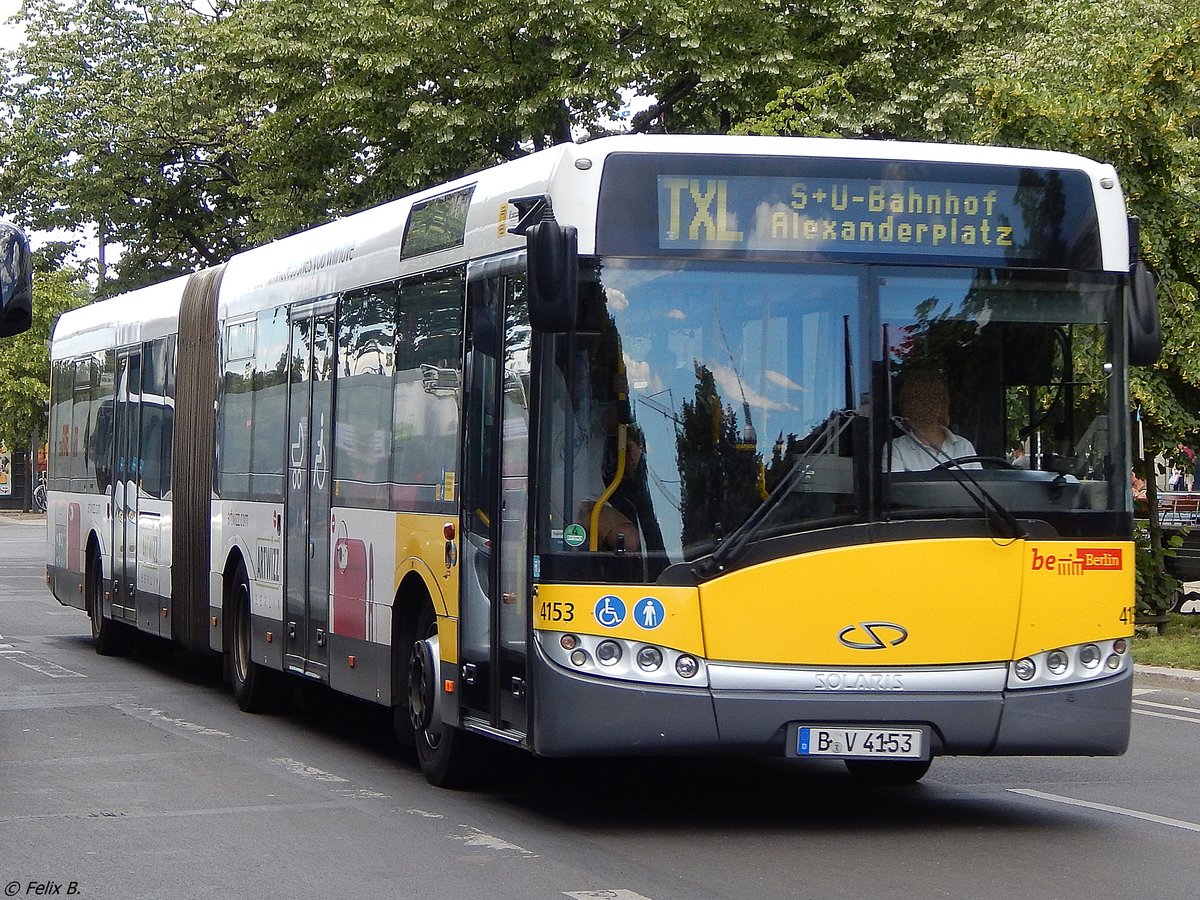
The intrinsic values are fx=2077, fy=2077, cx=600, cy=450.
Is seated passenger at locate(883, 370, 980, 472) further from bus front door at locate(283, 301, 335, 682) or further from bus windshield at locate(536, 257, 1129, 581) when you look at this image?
bus front door at locate(283, 301, 335, 682)

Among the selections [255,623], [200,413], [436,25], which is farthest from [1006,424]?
[436,25]

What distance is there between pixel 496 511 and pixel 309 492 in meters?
3.66

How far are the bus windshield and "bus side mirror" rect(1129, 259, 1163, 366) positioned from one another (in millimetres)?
744

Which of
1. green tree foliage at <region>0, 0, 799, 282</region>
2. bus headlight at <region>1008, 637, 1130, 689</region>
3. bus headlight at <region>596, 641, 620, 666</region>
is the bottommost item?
bus headlight at <region>1008, 637, 1130, 689</region>

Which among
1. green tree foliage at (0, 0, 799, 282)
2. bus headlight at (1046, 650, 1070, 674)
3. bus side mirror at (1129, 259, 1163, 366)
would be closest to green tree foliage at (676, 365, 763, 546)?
bus headlight at (1046, 650, 1070, 674)

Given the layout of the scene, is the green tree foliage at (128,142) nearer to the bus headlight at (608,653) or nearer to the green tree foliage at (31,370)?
the green tree foliage at (31,370)

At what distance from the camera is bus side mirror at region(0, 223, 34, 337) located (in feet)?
37.1

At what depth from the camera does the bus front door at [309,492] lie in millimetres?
12758

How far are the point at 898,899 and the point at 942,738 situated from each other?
157 centimetres

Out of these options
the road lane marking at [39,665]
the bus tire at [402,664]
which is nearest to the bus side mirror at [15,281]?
the bus tire at [402,664]

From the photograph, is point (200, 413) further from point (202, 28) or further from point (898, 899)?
point (202, 28)

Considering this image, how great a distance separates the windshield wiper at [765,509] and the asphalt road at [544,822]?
3.97 feet

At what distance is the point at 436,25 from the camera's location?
3161 centimetres

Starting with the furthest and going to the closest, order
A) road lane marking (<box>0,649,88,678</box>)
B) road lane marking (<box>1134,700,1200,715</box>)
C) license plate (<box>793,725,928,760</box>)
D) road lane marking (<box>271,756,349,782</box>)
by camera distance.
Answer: road lane marking (<box>0,649,88,678</box>) → road lane marking (<box>1134,700,1200,715</box>) → road lane marking (<box>271,756,349,782</box>) → license plate (<box>793,725,928,760</box>)
